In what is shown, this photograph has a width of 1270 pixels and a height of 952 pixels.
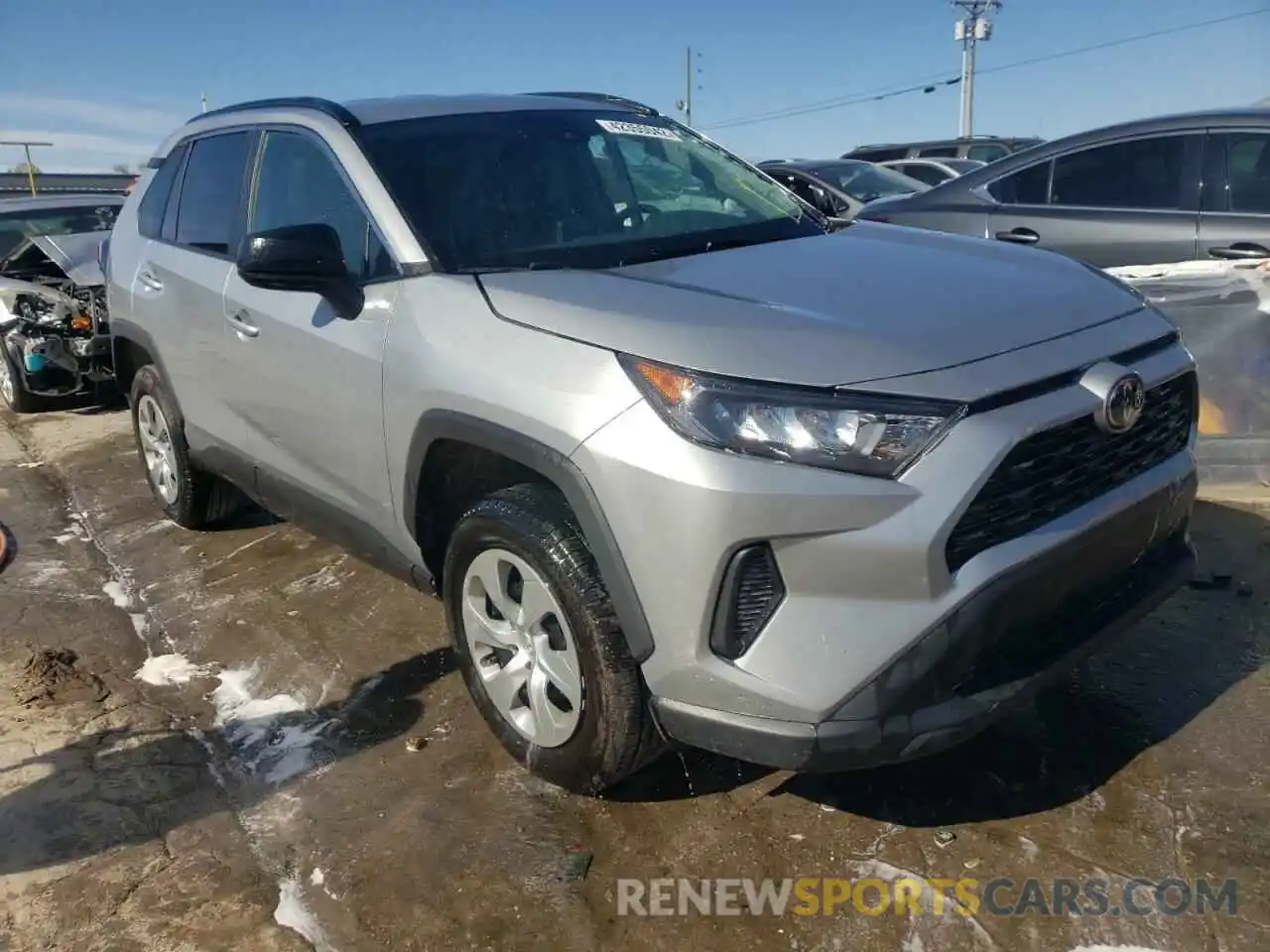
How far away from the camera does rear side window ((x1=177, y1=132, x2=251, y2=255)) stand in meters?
3.98

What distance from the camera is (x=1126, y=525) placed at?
247 centimetres

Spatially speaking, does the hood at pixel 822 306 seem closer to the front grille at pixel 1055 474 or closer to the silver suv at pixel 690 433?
the silver suv at pixel 690 433

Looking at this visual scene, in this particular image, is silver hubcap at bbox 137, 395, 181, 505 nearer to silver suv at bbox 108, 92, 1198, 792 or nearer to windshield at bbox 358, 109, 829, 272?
silver suv at bbox 108, 92, 1198, 792

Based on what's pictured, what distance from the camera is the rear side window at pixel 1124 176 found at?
529 cm

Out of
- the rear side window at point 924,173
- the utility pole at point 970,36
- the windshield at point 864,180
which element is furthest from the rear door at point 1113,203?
the utility pole at point 970,36

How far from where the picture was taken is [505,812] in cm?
281

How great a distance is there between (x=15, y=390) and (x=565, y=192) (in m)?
6.17

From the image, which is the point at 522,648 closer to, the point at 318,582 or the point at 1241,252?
the point at 318,582

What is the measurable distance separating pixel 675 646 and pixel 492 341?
2.87ft

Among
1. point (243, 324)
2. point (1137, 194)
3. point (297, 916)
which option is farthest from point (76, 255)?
point (1137, 194)

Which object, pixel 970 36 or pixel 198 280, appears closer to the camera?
pixel 198 280

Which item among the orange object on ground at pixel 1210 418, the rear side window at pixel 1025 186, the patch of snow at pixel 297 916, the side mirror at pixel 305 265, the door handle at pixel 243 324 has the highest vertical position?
the rear side window at pixel 1025 186

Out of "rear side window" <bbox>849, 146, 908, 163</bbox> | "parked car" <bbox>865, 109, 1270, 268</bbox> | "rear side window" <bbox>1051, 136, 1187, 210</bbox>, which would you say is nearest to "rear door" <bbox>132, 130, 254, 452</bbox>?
"parked car" <bbox>865, 109, 1270, 268</bbox>

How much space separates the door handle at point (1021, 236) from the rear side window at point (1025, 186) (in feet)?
0.70
